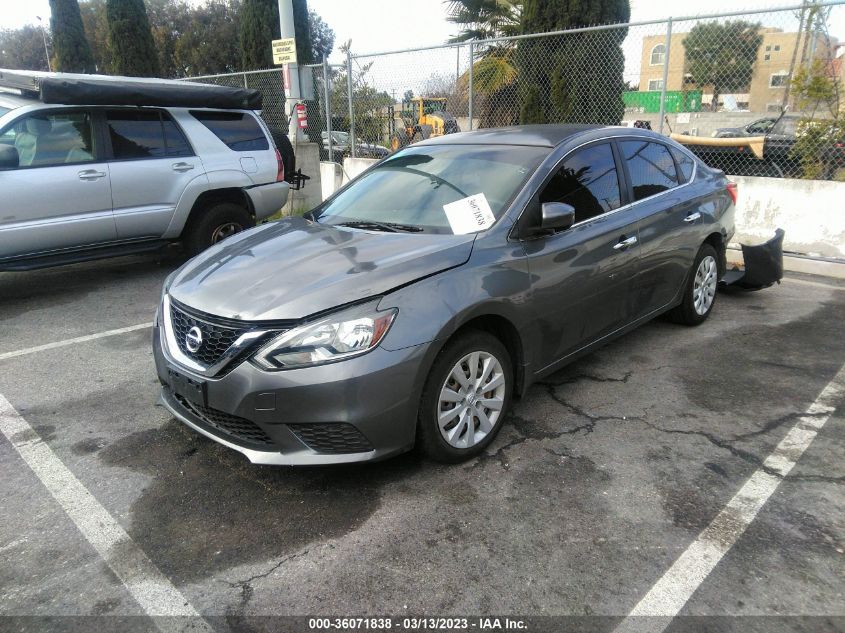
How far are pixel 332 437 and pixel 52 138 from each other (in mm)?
5023

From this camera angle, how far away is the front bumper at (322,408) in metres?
2.72

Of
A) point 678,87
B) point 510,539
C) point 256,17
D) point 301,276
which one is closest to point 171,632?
point 510,539

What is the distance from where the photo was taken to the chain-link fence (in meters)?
7.08

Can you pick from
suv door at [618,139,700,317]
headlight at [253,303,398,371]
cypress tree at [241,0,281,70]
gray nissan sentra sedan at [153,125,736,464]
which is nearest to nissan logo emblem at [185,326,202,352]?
gray nissan sentra sedan at [153,125,736,464]

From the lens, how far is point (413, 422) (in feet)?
9.67

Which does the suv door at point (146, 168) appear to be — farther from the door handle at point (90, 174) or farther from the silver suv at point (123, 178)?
the door handle at point (90, 174)

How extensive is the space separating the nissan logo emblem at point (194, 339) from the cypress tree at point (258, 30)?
1636 cm

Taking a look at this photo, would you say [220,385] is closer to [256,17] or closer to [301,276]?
[301,276]

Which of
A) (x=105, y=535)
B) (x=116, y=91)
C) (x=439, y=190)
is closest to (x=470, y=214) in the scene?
(x=439, y=190)

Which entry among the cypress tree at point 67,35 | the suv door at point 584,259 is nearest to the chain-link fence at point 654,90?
the suv door at point 584,259

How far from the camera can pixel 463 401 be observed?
3.17 meters

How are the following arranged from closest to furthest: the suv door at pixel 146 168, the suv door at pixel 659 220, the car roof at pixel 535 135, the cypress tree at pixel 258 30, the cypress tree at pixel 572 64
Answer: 1. the car roof at pixel 535 135
2. the suv door at pixel 659 220
3. the suv door at pixel 146 168
4. the cypress tree at pixel 572 64
5. the cypress tree at pixel 258 30

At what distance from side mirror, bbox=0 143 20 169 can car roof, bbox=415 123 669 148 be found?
12.8 ft

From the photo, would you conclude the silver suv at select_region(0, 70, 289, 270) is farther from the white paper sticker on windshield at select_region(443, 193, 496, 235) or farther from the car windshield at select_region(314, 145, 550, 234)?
the white paper sticker on windshield at select_region(443, 193, 496, 235)
